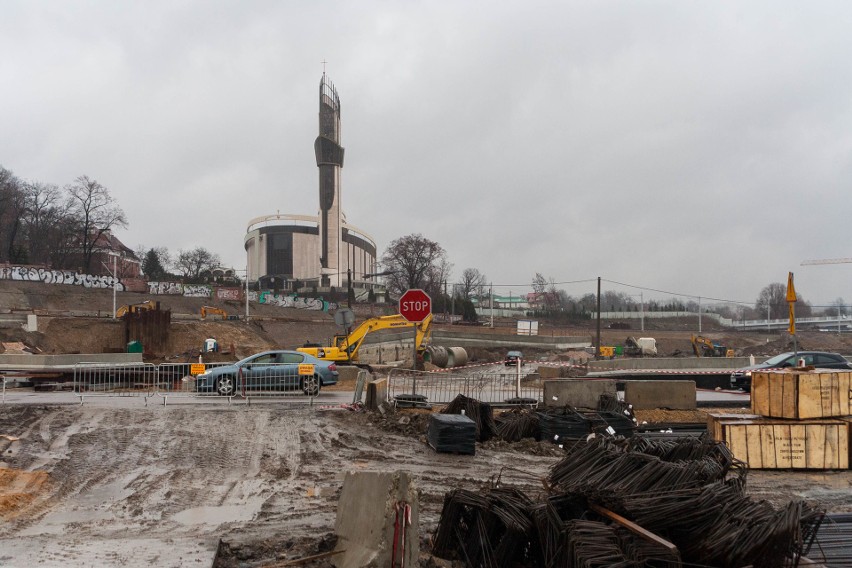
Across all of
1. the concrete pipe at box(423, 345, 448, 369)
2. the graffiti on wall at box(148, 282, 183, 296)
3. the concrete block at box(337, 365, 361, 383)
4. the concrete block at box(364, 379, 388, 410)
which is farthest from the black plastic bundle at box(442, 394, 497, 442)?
the graffiti on wall at box(148, 282, 183, 296)

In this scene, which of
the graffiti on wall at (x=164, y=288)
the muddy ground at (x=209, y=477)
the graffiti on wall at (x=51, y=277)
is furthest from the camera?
the graffiti on wall at (x=164, y=288)

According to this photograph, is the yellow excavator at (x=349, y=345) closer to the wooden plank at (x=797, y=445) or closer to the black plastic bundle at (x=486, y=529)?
the wooden plank at (x=797, y=445)

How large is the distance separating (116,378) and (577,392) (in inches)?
604

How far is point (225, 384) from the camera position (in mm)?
19453

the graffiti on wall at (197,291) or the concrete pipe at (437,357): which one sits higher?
the graffiti on wall at (197,291)

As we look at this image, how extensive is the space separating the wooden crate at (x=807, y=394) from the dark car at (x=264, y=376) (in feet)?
38.8

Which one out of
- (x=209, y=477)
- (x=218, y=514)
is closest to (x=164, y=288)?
(x=209, y=477)

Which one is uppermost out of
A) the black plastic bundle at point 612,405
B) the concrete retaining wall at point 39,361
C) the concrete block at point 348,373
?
the black plastic bundle at point 612,405

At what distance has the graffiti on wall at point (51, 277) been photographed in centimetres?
6519

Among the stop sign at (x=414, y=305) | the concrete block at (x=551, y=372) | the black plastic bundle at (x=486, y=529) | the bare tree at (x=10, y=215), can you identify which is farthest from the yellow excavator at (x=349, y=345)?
the bare tree at (x=10, y=215)

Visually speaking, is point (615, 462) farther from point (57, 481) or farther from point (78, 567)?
point (57, 481)

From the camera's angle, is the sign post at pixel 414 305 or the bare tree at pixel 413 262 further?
the bare tree at pixel 413 262

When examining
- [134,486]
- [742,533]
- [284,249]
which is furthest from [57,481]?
[284,249]

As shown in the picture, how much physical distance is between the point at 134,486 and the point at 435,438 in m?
4.95
